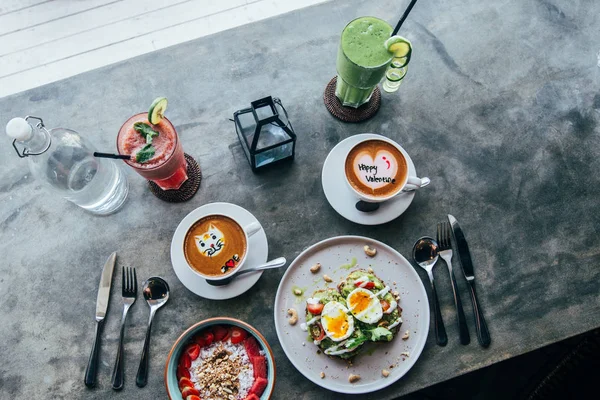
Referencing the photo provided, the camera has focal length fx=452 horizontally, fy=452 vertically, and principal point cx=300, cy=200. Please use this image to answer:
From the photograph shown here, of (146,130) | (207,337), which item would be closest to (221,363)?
(207,337)

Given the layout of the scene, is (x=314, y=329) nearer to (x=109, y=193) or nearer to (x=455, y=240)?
(x=455, y=240)

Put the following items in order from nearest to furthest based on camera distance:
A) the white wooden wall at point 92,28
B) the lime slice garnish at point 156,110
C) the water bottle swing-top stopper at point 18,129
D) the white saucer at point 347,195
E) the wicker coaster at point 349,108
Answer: the water bottle swing-top stopper at point 18,129 < the lime slice garnish at point 156,110 < the white saucer at point 347,195 < the wicker coaster at point 349,108 < the white wooden wall at point 92,28

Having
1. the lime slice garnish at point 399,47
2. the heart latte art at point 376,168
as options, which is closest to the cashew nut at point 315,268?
the heart latte art at point 376,168

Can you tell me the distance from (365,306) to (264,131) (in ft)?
2.59

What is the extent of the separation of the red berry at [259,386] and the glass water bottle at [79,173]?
0.92 meters

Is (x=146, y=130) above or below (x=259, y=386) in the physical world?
above

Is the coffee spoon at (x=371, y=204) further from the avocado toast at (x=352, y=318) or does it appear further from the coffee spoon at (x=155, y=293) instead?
the coffee spoon at (x=155, y=293)

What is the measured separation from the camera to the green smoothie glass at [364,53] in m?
1.79

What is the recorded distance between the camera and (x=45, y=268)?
186cm

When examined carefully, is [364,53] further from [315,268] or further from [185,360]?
[185,360]

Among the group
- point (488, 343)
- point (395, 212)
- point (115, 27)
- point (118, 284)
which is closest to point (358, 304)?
point (395, 212)

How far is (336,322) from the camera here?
174cm

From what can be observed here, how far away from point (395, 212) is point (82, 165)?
1.31m

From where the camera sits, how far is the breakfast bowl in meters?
1.69
